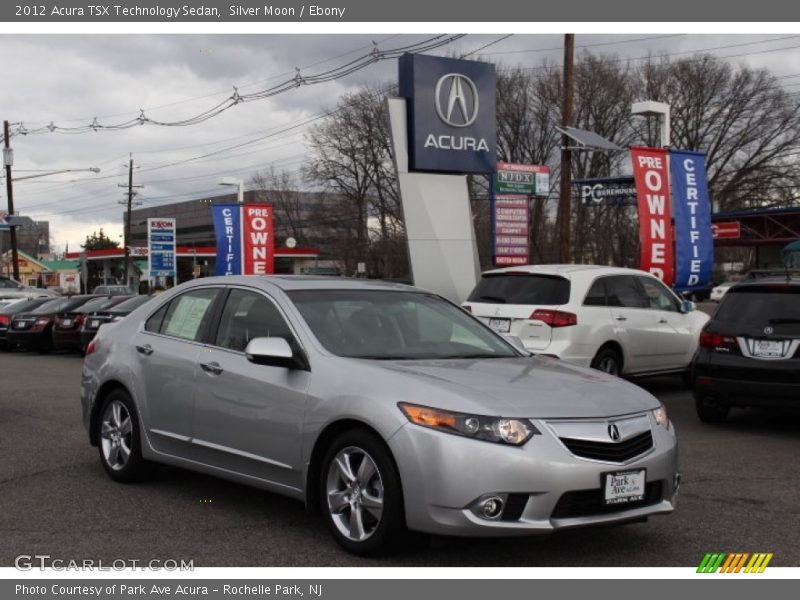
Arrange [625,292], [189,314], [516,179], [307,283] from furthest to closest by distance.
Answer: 1. [516,179]
2. [625,292]
3. [189,314]
4. [307,283]

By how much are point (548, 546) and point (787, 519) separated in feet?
5.88

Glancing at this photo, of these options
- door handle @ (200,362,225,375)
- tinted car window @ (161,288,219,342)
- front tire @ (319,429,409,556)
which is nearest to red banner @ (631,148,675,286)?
tinted car window @ (161,288,219,342)

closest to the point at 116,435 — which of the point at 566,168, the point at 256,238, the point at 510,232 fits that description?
the point at 566,168

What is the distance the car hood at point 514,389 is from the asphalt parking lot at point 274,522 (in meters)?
0.76

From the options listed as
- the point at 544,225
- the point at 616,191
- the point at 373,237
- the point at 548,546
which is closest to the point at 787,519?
the point at 548,546

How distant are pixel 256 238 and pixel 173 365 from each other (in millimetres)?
22474

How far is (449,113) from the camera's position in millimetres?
18062

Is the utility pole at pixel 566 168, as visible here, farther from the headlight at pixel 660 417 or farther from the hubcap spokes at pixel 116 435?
the headlight at pixel 660 417

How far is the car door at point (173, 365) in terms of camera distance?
6.32 metres

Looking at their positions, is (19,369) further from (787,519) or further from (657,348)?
(787,519)

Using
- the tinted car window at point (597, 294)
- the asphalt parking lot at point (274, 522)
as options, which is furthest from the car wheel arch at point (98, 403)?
the tinted car window at point (597, 294)

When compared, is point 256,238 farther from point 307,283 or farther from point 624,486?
point 624,486

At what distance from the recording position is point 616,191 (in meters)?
36.5

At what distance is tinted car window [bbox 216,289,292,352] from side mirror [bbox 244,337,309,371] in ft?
0.90
